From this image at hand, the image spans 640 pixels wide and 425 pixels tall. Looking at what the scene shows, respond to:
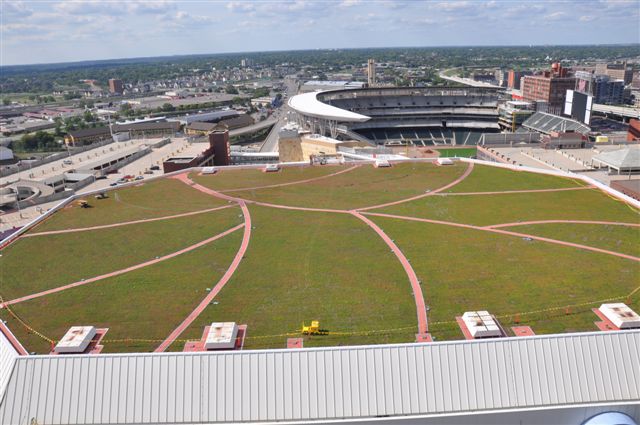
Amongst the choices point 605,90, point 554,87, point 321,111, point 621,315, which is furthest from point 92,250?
point 605,90

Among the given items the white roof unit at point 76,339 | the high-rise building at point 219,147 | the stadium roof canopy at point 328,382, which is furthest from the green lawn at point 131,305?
the high-rise building at point 219,147

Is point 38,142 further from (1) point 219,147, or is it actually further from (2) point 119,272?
(2) point 119,272

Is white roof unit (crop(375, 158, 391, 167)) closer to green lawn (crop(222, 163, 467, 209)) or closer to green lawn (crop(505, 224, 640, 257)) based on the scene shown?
green lawn (crop(222, 163, 467, 209))

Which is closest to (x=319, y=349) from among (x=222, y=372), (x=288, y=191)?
(x=222, y=372)

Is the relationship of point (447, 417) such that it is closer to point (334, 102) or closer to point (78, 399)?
point (78, 399)

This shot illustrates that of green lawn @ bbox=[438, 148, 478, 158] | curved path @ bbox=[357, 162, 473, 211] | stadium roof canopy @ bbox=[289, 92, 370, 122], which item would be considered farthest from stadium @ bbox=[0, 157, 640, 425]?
stadium roof canopy @ bbox=[289, 92, 370, 122]
